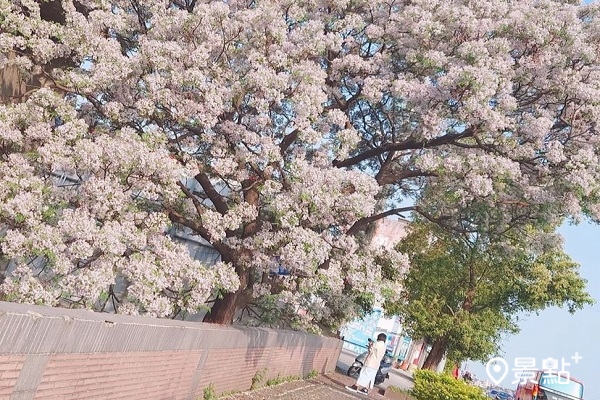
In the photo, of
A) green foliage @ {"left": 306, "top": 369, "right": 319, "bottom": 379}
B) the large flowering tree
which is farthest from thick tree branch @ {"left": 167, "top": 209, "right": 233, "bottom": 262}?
green foliage @ {"left": 306, "top": 369, "right": 319, "bottom": 379}

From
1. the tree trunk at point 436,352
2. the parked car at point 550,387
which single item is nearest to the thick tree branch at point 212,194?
the parked car at point 550,387

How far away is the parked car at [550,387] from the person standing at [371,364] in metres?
7.83

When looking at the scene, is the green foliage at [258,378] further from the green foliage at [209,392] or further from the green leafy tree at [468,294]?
the green leafy tree at [468,294]

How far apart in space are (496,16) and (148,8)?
24.3 feet

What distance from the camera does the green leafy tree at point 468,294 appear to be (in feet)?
99.7

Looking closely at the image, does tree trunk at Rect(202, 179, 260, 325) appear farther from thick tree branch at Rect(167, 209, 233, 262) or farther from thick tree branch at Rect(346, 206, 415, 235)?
thick tree branch at Rect(346, 206, 415, 235)

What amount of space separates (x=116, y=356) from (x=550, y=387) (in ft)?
64.0

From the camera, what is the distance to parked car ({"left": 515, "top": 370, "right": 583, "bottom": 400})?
22422mm

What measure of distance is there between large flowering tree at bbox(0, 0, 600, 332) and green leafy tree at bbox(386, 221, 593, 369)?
15387 millimetres

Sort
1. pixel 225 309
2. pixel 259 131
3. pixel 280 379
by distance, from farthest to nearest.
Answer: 1. pixel 280 379
2. pixel 225 309
3. pixel 259 131

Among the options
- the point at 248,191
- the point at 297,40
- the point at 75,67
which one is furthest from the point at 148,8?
the point at 248,191

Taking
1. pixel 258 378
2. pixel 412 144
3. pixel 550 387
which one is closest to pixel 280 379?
pixel 258 378

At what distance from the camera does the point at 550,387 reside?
22.9 metres

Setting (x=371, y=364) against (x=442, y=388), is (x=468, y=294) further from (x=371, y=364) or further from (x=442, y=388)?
(x=442, y=388)
